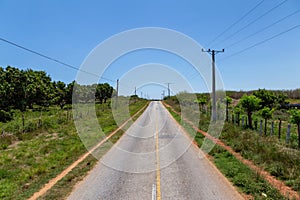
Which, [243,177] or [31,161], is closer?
[243,177]

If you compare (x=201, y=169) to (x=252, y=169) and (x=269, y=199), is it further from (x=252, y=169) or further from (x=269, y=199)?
(x=269, y=199)

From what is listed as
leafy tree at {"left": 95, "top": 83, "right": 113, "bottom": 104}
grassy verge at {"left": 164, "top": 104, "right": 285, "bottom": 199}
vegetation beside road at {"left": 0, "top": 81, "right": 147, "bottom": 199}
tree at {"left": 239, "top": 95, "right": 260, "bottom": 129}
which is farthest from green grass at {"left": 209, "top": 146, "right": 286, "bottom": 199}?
leafy tree at {"left": 95, "top": 83, "right": 113, "bottom": 104}

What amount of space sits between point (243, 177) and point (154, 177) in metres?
3.28

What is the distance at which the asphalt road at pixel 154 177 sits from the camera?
7.93 m

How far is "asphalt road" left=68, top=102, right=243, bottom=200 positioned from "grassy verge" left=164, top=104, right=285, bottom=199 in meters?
0.37

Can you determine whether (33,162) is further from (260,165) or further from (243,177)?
(260,165)

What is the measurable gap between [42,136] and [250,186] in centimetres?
1645

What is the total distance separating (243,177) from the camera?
9.39 meters

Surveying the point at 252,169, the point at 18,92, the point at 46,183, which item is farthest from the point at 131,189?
the point at 18,92

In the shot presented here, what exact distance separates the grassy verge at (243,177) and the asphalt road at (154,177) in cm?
37

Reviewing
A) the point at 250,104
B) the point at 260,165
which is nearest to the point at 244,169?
the point at 260,165

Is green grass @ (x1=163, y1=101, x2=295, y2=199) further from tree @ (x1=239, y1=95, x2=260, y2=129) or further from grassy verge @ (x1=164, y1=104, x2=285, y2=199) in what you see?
tree @ (x1=239, y1=95, x2=260, y2=129)

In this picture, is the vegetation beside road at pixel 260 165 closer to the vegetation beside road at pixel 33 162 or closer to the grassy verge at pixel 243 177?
the grassy verge at pixel 243 177

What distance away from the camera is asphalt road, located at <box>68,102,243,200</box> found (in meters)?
7.93
